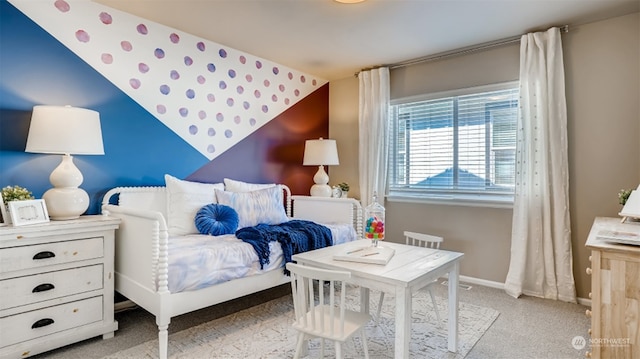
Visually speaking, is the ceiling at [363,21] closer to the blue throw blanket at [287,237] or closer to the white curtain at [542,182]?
the white curtain at [542,182]

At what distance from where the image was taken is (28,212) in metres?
2.02

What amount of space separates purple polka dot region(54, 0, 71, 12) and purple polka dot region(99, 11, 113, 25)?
21 cm

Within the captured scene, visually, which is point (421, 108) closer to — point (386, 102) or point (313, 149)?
point (386, 102)

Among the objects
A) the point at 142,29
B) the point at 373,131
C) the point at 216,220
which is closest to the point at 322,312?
the point at 216,220

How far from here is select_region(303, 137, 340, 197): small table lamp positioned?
3.94m

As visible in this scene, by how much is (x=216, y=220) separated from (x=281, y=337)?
109 centimetres

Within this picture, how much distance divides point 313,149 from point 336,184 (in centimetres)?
82

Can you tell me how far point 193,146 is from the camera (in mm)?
3225

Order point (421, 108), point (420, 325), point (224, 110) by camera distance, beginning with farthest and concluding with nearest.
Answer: point (421, 108) < point (224, 110) < point (420, 325)

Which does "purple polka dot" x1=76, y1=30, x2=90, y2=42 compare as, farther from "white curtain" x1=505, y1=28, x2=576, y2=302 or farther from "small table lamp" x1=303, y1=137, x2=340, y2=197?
"white curtain" x1=505, y1=28, x2=576, y2=302

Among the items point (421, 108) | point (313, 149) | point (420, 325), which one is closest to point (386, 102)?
point (421, 108)

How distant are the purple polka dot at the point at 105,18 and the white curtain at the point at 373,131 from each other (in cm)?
260

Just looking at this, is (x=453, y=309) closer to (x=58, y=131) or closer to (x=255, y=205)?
(x=255, y=205)

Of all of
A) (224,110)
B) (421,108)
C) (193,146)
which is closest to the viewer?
(193,146)
